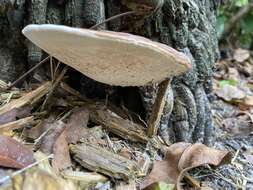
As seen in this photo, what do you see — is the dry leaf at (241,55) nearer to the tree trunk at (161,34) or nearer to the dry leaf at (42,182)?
the tree trunk at (161,34)

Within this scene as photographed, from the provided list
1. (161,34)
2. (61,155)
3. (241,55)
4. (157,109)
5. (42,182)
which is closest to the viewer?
(42,182)

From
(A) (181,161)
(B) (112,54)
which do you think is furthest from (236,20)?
(B) (112,54)

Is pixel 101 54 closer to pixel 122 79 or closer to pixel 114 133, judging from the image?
pixel 122 79

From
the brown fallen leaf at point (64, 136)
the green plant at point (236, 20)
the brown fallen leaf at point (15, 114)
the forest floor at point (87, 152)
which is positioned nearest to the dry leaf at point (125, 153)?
the forest floor at point (87, 152)

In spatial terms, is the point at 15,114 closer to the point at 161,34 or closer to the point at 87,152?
the point at 87,152

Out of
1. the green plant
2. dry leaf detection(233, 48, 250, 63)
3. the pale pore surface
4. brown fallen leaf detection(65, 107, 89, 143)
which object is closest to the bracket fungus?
the pale pore surface

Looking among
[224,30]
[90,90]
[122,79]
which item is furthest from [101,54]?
[224,30]

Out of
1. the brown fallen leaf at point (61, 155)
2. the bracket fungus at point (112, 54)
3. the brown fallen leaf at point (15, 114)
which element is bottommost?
the brown fallen leaf at point (61, 155)
